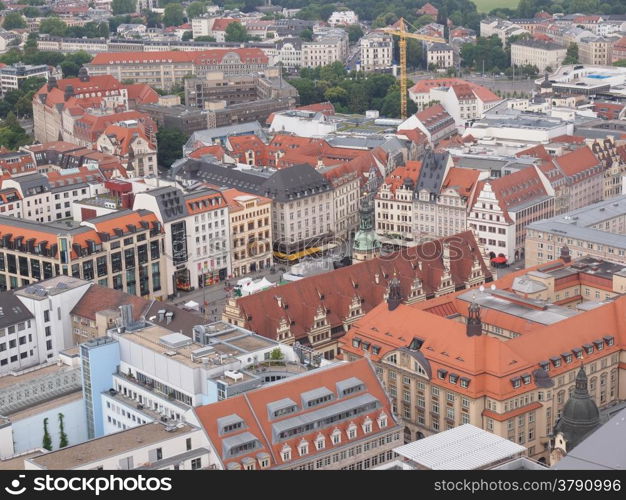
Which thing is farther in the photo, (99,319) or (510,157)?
(510,157)

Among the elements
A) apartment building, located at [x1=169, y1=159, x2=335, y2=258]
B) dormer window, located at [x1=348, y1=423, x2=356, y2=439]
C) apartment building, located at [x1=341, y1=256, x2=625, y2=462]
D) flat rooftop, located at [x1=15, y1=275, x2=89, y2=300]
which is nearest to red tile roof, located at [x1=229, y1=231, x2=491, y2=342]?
apartment building, located at [x1=341, y1=256, x2=625, y2=462]

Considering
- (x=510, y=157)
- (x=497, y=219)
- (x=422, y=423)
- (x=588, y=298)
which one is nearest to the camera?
(x=422, y=423)

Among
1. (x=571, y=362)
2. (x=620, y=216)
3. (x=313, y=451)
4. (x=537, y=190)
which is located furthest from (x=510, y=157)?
(x=313, y=451)

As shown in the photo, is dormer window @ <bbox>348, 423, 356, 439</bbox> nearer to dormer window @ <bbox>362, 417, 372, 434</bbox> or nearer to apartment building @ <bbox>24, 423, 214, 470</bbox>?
dormer window @ <bbox>362, 417, 372, 434</bbox>

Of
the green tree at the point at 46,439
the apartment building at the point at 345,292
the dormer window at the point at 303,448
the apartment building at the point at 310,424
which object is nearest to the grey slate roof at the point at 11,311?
the apartment building at the point at 345,292

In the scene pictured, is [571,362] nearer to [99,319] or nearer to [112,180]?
[99,319]

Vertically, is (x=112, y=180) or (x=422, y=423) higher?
(x=112, y=180)

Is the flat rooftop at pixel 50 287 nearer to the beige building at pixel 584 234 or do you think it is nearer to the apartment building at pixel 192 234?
the apartment building at pixel 192 234

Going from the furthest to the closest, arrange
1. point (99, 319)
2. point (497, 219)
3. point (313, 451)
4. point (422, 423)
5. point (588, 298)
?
point (497, 219), point (588, 298), point (99, 319), point (422, 423), point (313, 451)
